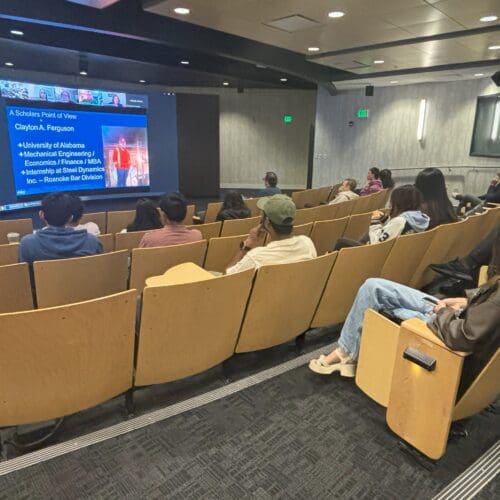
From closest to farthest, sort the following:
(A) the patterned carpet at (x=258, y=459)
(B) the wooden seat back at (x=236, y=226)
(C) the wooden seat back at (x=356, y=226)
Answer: (A) the patterned carpet at (x=258, y=459) → (B) the wooden seat back at (x=236, y=226) → (C) the wooden seat back at (x=356, y=226)

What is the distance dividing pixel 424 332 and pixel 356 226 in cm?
277

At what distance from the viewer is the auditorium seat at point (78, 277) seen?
2.30m

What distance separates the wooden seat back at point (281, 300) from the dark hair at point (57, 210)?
1485 millimetres

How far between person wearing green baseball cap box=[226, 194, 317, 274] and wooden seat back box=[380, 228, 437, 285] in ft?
2.20

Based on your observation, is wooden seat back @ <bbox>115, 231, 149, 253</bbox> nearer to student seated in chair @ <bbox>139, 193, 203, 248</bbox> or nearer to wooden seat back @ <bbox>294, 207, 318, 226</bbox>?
student seated in chair @ <bbox>139, 193, 203, 248</bbox>

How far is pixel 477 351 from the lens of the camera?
1.44 metres

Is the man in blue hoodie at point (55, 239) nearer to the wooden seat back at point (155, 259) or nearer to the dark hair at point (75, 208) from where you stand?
the dark hair at point (75, 208)

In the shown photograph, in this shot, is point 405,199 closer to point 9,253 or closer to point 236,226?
point 236,226

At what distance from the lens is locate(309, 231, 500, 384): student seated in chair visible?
54.4 inches

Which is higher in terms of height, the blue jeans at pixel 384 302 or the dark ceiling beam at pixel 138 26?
the dark ceiling beam at pixel 138 26

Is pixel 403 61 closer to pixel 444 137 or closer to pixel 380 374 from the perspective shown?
pixel 444 137

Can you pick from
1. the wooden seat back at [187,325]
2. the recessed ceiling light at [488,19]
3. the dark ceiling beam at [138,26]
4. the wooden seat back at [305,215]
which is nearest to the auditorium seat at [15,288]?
the wooden seat back at [187,325]

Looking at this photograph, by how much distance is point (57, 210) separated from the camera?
8.61 feet

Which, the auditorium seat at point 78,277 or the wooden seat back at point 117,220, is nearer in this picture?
the auditorium seat at point 78,277
